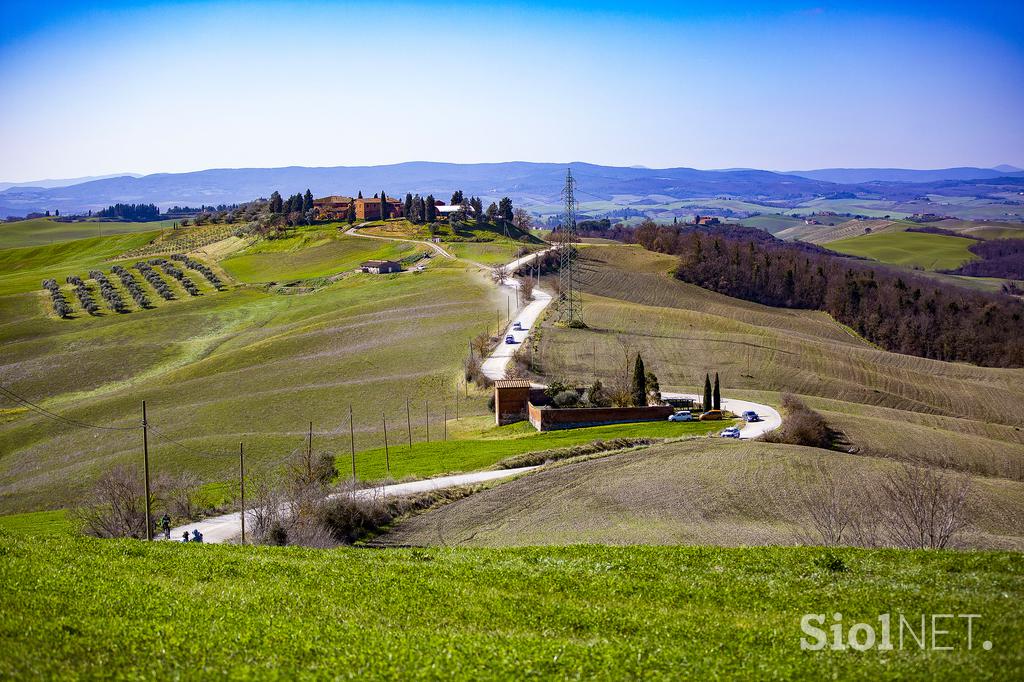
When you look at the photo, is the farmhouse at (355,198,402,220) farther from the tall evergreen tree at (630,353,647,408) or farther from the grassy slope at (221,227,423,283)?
the tall evergreen tree at (630,353,647,408)

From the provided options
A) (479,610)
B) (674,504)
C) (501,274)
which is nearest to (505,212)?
(501,274)

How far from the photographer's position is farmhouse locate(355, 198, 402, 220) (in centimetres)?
15512

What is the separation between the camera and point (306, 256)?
12675 cm

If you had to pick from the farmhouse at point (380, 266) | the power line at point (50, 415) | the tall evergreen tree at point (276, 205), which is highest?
the tall evergreen tree at point (276, 205)

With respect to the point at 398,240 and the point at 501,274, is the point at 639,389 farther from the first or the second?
the point at 398,240

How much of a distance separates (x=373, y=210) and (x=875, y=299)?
95.8m

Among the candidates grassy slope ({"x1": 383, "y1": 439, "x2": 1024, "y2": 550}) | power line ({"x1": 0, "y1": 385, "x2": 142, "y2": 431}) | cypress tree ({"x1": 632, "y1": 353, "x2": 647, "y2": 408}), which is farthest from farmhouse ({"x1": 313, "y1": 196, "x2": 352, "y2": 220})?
grassy slope ({"x1": 383, "y1": 439, "x2": 1024, "y2": 550})

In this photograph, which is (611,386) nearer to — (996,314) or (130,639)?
(130,639)

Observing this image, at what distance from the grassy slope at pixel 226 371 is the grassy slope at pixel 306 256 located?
567 inches

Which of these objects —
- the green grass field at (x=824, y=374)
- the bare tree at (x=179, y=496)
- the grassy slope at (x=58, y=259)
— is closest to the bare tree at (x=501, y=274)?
the green grass field at (x=824, y=374)

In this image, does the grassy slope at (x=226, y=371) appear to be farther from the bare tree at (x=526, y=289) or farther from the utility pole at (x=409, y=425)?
the bare tree at (x=526, y=289)

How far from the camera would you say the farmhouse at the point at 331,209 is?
518ft

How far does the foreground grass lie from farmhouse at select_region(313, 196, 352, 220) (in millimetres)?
145125

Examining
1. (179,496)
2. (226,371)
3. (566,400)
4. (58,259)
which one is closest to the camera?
(179,496)
